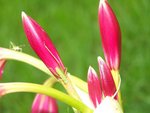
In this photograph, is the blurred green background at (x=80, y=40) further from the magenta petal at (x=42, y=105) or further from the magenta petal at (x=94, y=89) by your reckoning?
the magenta petal at (x=94, y=89)

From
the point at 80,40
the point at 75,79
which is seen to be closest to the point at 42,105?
the point at 75,79

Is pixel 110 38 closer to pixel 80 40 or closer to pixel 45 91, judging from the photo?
pixel 45 91

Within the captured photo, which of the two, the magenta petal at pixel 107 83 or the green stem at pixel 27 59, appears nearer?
the magenta petal at pixel 107 83

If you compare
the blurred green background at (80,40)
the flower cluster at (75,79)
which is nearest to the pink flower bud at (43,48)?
the flower cluster at (75,79)

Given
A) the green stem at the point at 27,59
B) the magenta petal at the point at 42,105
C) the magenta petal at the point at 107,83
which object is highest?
the green stem at the point at 27,59

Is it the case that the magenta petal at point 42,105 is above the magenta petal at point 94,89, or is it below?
above

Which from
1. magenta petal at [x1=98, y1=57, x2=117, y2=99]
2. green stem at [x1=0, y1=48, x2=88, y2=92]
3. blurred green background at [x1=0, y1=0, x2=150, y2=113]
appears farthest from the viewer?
blurred green background at [x1=0, y1=0, x2=150, y2=113]

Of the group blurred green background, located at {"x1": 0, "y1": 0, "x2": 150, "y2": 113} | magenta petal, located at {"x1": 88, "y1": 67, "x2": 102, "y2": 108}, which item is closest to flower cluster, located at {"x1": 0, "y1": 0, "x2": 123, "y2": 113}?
magenta petal, located at {"x1": 88, "y1": 67, "x2": 102, "y2": 108}

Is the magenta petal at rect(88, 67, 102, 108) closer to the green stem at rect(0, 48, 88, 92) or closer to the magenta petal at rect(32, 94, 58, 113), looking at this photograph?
the green stem at rect(0, 48, 88, 92)
